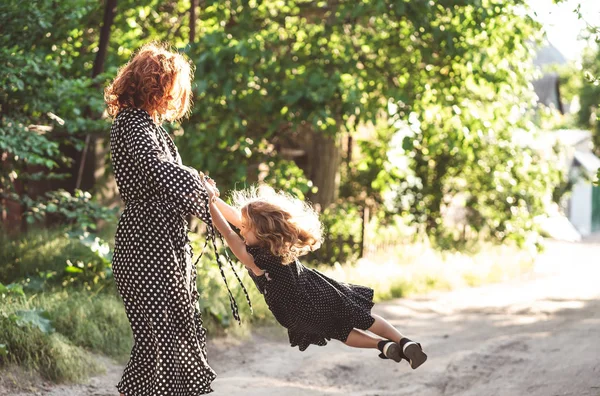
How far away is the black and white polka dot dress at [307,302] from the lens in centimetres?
480

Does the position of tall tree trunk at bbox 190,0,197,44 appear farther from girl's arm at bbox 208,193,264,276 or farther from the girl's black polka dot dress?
the girl's black polka dot dress

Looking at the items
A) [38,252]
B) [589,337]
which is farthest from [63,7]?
[589,337]

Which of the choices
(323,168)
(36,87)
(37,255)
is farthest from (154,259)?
(323,168)

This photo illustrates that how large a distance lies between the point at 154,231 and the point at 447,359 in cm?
403

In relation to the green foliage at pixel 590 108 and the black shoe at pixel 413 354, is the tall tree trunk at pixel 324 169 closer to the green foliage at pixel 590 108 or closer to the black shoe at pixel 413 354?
the black shoe at pixel 413 354

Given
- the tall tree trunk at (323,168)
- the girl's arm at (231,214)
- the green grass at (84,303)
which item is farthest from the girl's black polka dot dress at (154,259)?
the tall tree trunk at (323,168)

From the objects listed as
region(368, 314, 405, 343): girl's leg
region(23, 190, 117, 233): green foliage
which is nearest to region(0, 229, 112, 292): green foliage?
region(23, 190, 117, 233): green foliage

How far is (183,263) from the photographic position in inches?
161

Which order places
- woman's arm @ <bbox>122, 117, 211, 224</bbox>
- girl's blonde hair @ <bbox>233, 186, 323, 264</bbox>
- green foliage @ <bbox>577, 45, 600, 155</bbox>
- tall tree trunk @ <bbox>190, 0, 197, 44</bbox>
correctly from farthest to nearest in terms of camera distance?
green foliage @ <bbox>577, 45, 600, 155</bbox>, tall tree trunk @ <bbox>190, 0, 197, 44</bbox>, girl's blonde hair @ <bbox>233, 186, 323, 264</bbox>, woman's arm @ <bbox>122, 117, 211, 224</bbox>

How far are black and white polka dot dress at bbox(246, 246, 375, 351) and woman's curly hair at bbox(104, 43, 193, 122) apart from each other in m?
1.06

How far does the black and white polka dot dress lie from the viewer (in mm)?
4805

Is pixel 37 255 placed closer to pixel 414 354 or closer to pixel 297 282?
pixel 297 282

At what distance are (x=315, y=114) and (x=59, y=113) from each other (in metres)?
2.92

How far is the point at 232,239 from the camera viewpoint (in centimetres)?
455
